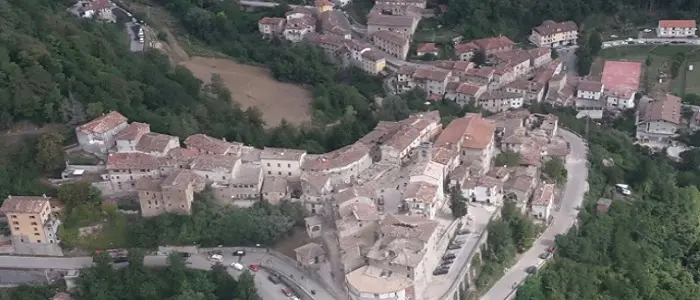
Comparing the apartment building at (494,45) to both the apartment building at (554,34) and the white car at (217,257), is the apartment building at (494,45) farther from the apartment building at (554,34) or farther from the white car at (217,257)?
the white car at (217,257)

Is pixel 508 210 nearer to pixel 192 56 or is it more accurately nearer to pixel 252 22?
pixel 192 56

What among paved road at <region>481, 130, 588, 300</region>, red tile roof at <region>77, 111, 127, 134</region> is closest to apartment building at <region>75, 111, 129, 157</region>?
red tile roof at <region>77, 111, 127, 134</region>

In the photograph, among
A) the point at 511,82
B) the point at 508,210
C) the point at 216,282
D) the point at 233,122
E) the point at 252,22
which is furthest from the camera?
the point at 252,22

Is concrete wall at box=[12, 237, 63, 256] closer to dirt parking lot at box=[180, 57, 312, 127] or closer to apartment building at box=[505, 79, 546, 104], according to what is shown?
dirt parking lot at box=[180, 57, 312, 127]

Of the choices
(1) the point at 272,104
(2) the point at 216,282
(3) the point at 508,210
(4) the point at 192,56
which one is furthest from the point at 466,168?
(4) the point at 192,56

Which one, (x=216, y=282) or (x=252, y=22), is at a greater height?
(x=252, y=22)

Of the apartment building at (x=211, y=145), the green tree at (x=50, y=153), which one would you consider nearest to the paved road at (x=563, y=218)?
the apartment building at (x=211, y=145)
